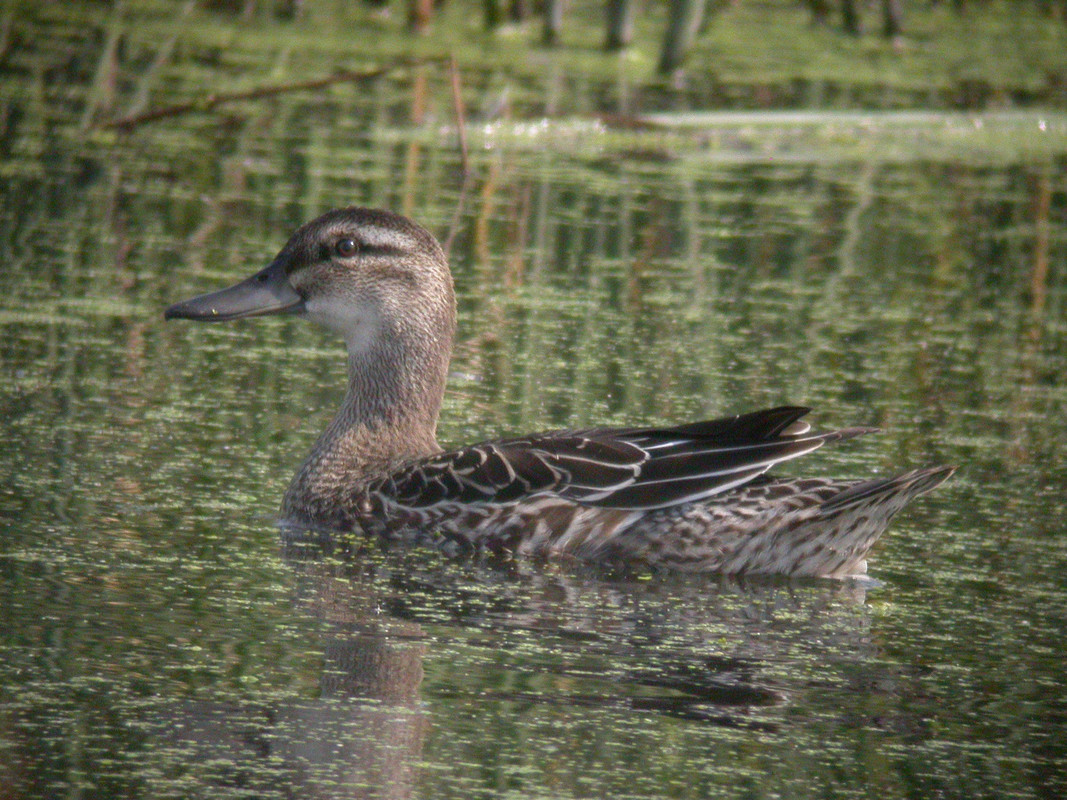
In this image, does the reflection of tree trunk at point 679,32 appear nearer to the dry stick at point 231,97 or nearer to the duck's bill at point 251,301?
the dry stick at point 231,97

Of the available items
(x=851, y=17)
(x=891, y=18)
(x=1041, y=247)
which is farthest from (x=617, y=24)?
(x=1041, y=247)

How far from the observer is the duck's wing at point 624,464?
5.27m

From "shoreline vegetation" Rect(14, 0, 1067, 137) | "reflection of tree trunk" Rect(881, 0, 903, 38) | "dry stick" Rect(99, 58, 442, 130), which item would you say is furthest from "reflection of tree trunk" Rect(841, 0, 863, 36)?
"dry stick" Rect(99, 58, 442, 130)

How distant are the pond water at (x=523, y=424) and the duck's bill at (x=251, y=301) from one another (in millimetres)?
342

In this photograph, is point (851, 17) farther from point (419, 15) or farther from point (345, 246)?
point (345, 246)

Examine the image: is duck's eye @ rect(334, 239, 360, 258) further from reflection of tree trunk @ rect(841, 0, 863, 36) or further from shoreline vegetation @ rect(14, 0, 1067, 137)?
reflection of tree trunk @ rect(841, 0, 863, 36)

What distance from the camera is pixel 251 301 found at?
608 cm

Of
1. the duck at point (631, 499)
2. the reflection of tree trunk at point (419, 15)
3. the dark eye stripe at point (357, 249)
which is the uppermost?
the reflection of tree trunk at point (419, 15)

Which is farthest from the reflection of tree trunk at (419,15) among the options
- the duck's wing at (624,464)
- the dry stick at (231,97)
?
the duck's wing at (624,464)

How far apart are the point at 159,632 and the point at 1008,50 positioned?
11.6m

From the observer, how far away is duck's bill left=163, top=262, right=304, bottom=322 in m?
6.02

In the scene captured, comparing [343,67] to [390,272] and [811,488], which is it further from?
[811,488]

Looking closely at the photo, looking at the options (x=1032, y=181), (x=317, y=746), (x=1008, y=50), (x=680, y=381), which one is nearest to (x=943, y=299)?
(x=680, y=381)

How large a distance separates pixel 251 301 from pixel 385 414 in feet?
1.78
